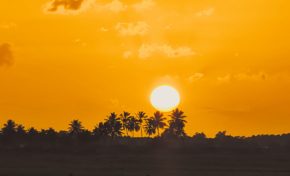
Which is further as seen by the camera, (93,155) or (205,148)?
(205,148)

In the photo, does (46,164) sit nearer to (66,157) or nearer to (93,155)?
(66,157)

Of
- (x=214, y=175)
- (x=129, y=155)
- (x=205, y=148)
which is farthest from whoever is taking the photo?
(x=205, y=148)

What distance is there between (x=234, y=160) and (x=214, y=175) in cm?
4753

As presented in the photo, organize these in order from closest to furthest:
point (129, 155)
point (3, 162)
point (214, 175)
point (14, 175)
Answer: point (14, 175) < point (214, 175) < point (3, 162) < point (129, 155)

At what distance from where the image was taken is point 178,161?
497ft

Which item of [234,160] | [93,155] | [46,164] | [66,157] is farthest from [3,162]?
[234,160]

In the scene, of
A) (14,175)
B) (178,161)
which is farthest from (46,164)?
(14,175)

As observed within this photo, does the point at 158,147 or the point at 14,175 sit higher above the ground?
the point at 158,147

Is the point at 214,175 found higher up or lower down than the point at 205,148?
lower down

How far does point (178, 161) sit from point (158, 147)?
34702mm

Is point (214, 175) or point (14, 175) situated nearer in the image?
point (14, 175)

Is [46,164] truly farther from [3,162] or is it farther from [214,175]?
[214,175]

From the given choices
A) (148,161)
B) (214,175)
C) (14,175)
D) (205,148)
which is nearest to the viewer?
(14,175)

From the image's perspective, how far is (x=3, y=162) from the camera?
437 ft
